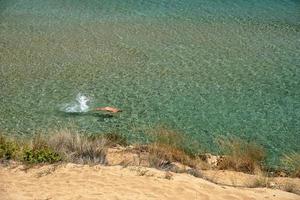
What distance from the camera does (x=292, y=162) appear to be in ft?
40.0

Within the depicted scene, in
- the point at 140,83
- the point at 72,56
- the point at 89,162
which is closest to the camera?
the point at 89,162

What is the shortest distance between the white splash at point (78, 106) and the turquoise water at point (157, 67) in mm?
211

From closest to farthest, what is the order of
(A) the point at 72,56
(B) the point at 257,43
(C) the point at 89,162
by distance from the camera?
(C) the point at 89,162
(A) the point at 72,56
(B) the point at 257,43

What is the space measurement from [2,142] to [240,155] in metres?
5.53

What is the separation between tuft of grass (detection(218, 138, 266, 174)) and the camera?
11.8 m

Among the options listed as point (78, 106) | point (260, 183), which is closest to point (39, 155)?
point (78, 106)

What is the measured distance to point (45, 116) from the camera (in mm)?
14570

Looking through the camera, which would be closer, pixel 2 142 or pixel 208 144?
pixel 2 142

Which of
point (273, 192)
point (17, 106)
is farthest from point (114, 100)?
point (273, 192)

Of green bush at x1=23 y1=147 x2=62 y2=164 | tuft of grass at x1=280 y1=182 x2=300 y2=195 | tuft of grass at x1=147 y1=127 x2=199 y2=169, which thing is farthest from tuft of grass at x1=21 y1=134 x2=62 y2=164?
tuft of grass at x1=280 y1=182 x2=300 y2=195

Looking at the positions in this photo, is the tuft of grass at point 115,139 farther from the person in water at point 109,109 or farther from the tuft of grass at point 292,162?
the tuft of grass at point 292,162

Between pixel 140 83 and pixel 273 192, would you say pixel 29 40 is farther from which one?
pixel 273 192

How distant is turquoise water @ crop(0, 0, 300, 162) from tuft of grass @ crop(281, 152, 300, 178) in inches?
10.9

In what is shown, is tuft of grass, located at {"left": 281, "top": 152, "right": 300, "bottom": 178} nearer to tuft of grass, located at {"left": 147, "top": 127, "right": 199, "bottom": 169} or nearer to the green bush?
tuft of grass, located at {"left": 147, "top": 127, "right": 199, "bottom": 169}
